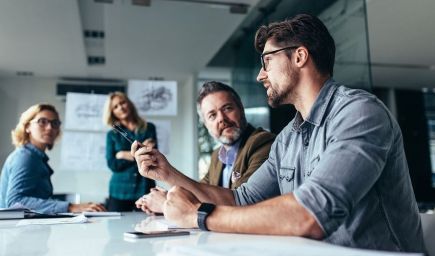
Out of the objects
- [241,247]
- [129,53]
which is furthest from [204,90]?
[129,53]

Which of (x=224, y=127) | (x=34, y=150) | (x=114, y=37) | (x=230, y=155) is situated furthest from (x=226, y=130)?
(x=114, y=37)

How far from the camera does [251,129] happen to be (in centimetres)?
199

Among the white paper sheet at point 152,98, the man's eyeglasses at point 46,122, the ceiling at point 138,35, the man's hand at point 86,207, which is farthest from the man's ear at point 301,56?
the white paper sheet at point 152,98

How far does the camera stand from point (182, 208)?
1014 mm

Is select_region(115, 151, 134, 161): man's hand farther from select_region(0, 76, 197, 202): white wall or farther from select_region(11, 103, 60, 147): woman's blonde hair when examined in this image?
select_region(0, 76, 197, 202): white wall

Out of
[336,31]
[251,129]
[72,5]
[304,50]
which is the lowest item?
[251,129]

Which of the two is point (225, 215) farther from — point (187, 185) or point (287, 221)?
point (187, 185)

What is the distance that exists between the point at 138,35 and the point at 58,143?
1.69 m

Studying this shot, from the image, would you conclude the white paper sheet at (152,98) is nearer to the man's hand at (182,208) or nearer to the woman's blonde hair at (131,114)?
the woman's blonde hair at (131,114)

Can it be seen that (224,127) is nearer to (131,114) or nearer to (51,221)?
(51,221)

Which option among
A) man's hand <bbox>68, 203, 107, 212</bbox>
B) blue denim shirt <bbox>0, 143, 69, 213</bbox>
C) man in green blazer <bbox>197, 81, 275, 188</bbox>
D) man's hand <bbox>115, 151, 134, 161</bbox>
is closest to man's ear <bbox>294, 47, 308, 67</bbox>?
man in green blazer <bbox>197, 81, 275, 188</bbox>

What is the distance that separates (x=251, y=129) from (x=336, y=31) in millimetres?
1639

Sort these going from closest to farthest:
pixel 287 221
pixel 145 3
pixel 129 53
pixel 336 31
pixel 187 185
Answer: pixel 287 221, pixel 187 185, pixel 336 31, pixel 145 3, pixel 129 53

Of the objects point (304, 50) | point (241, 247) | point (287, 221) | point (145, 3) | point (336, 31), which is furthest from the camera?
point (145, 3)
